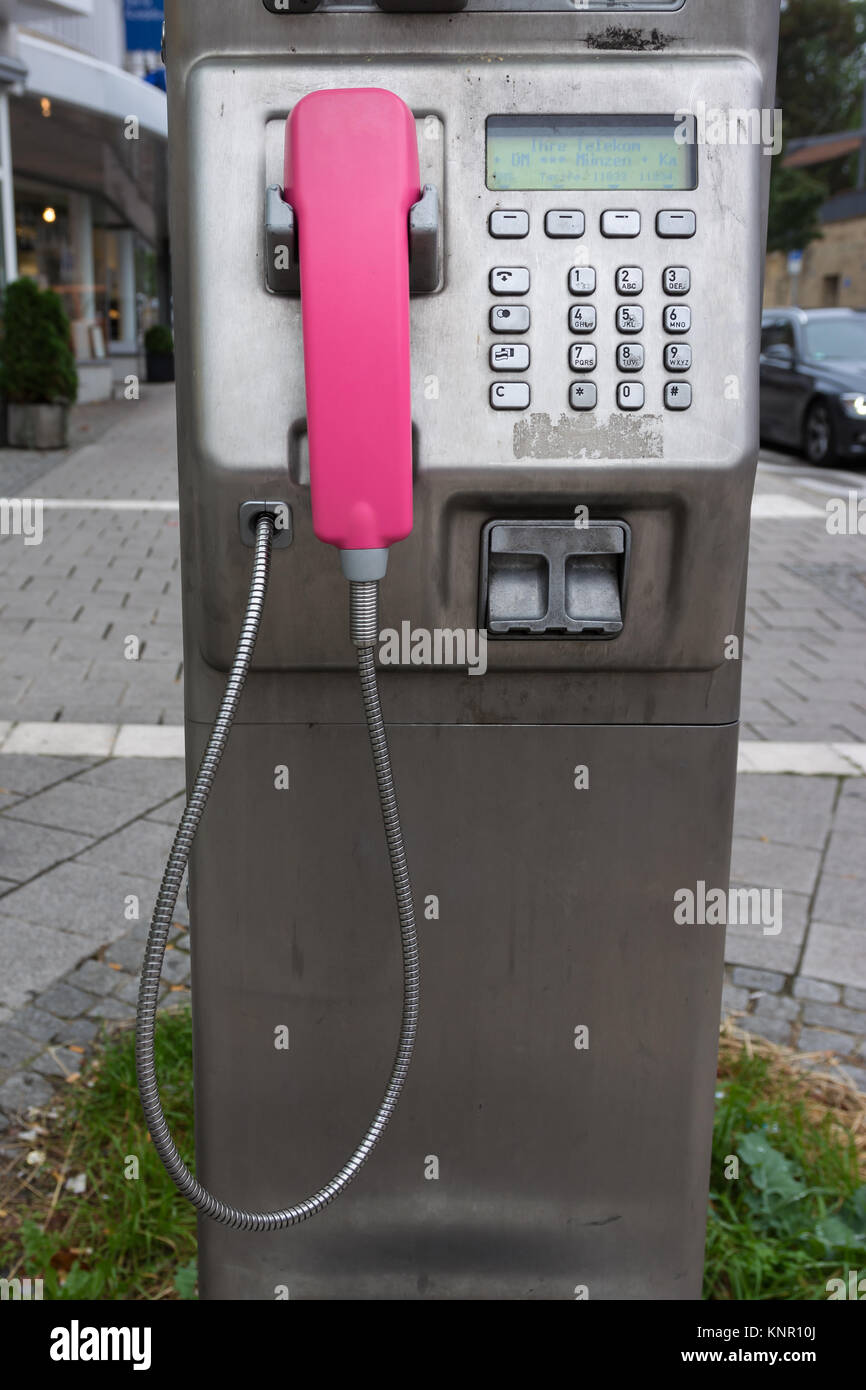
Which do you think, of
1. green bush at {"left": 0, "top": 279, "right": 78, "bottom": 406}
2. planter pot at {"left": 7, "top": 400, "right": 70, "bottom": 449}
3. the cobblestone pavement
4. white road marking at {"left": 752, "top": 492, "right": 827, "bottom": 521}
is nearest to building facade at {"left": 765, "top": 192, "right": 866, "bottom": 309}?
white road marking at {"left": 752, "top": 492, "right": 827, "bottom": 521}

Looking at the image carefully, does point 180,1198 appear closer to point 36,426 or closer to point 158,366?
point 36,426

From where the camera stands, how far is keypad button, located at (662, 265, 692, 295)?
1.15 meters

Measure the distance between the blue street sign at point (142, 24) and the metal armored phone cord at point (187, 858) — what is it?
48.0 feet

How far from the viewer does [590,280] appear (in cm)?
115

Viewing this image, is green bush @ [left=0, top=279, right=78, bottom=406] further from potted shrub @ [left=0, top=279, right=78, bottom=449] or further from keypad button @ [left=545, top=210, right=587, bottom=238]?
keypad button @ [left=545, top=210, right=587, bottom=238]

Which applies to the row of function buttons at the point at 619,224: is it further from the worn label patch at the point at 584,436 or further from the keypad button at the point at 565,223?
the worn label patch at the point at 584,436

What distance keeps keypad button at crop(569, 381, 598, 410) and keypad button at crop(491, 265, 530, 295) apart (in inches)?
3.7

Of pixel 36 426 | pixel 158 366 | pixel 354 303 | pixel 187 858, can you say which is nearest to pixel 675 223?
pixel 354 303

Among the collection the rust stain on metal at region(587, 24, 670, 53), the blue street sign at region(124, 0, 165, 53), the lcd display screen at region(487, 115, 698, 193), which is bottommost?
the lcd display screen at region(487, 115, 698, 193)

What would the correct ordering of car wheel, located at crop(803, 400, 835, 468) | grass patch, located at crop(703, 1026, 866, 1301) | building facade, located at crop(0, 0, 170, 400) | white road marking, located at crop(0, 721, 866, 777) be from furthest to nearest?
1. building facade, located at crop(0, 0, 170, 400)
2. car wheel, located at crop(803, 400, 835, 468)
3. white road marking, located at crop(0, 721, 866, 777)
4. grass patch, located at crop(703, 1026, 866, 1301)

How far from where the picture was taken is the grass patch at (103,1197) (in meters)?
1.84

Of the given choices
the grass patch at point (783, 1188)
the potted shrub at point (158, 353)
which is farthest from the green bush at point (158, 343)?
the grass patch at point (783, 1188)

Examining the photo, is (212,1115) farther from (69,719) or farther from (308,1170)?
(69,719)

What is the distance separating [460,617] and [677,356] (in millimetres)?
306
